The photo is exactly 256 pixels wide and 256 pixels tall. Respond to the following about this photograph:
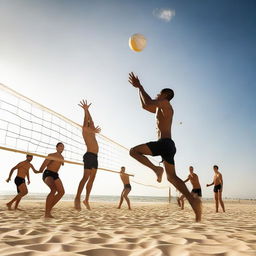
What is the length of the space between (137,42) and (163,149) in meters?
2.59

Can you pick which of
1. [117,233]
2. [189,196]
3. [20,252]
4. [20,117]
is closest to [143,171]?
[20,117]

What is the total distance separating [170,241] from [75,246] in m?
0.77

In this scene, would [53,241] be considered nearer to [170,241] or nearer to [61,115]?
[170,241]

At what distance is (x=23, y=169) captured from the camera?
22.3ft

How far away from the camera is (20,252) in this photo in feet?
5.12

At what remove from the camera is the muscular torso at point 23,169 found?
676 cm

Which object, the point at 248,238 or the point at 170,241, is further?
the point at 248,238

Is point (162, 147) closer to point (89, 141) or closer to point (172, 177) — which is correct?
point (172, 177)

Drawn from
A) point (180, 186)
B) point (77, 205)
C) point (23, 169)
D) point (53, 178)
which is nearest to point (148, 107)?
point (180, 186)

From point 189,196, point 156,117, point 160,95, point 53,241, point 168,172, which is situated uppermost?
point 160,95

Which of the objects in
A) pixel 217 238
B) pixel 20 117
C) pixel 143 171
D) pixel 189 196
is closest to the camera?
pixel 217 238

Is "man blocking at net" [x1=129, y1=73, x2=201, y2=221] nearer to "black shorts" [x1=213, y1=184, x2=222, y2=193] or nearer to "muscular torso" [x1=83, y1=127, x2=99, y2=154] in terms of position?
"muscular torso" [x1=83, y1=127, x2=99, y2=154]

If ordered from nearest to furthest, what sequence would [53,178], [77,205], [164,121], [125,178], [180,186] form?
[180,186]
[164,121]
[53,178]
[77,205]
[125,178]

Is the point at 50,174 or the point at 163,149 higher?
the point at 163,149
